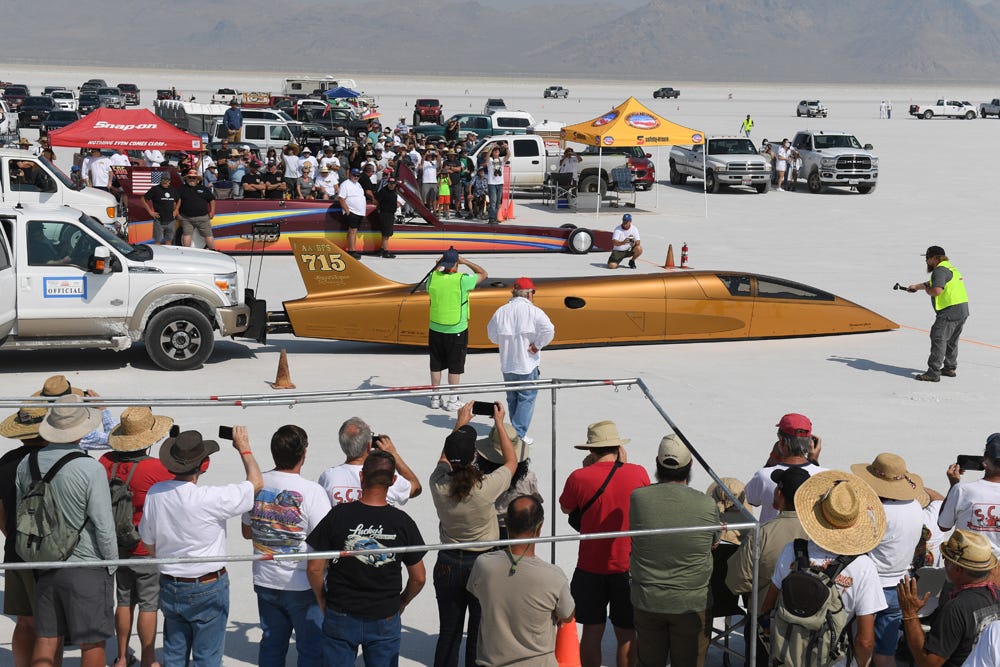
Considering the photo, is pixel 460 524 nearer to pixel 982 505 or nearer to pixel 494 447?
pixel 494 447

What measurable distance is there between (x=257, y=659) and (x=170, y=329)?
23.9 feet

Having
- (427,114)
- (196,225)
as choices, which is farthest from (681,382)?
(427,114)

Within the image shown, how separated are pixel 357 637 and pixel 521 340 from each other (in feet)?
Answer: 18.0

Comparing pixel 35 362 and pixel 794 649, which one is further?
pixel 35 362

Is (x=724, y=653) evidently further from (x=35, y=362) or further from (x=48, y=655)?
(x=35, y=362)

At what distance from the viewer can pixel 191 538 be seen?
19.2ft

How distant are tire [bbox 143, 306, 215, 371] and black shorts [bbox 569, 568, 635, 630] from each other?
8031 millimetres

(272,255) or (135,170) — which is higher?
(135,170)

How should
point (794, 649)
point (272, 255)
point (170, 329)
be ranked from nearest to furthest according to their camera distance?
point (794, 649) → point (170, 329) → point (272, 255)

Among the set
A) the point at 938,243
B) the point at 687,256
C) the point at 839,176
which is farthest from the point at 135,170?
the point at 839,176

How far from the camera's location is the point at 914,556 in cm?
677

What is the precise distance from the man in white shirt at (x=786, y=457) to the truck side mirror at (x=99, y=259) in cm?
850

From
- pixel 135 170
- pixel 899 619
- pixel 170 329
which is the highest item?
pixel 135 170

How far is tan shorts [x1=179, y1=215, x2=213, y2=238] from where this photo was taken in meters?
20.0
